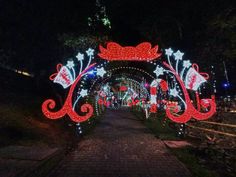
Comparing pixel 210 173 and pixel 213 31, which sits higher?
pixel 213 31

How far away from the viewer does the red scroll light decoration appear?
528 inches

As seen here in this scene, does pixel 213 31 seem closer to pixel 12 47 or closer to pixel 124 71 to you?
pixel 12 47

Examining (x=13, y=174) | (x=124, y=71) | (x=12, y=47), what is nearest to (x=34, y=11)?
(x=12, y=47)

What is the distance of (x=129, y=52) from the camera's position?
1354cm

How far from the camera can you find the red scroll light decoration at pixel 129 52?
44.0ft

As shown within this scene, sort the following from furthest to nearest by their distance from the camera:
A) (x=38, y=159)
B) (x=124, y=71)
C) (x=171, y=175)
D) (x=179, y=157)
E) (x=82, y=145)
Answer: (x=124, y=71)
(x=82, y=145)
(x=179, y=157)
(x=38, y=159)
(x=171, y=175)

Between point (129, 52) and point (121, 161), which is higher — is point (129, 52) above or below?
above

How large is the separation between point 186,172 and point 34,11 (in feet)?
31.1

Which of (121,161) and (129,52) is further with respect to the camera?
(129,52)

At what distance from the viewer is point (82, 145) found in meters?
12.7

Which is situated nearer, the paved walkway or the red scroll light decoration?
the paved walkway

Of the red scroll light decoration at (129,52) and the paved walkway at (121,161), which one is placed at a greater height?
the red scroll light decoration at (129,52)

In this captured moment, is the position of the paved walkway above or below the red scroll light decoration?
below

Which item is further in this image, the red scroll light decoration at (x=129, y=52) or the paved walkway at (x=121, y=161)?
the red scroll light decoration at (x=129, y=52)
